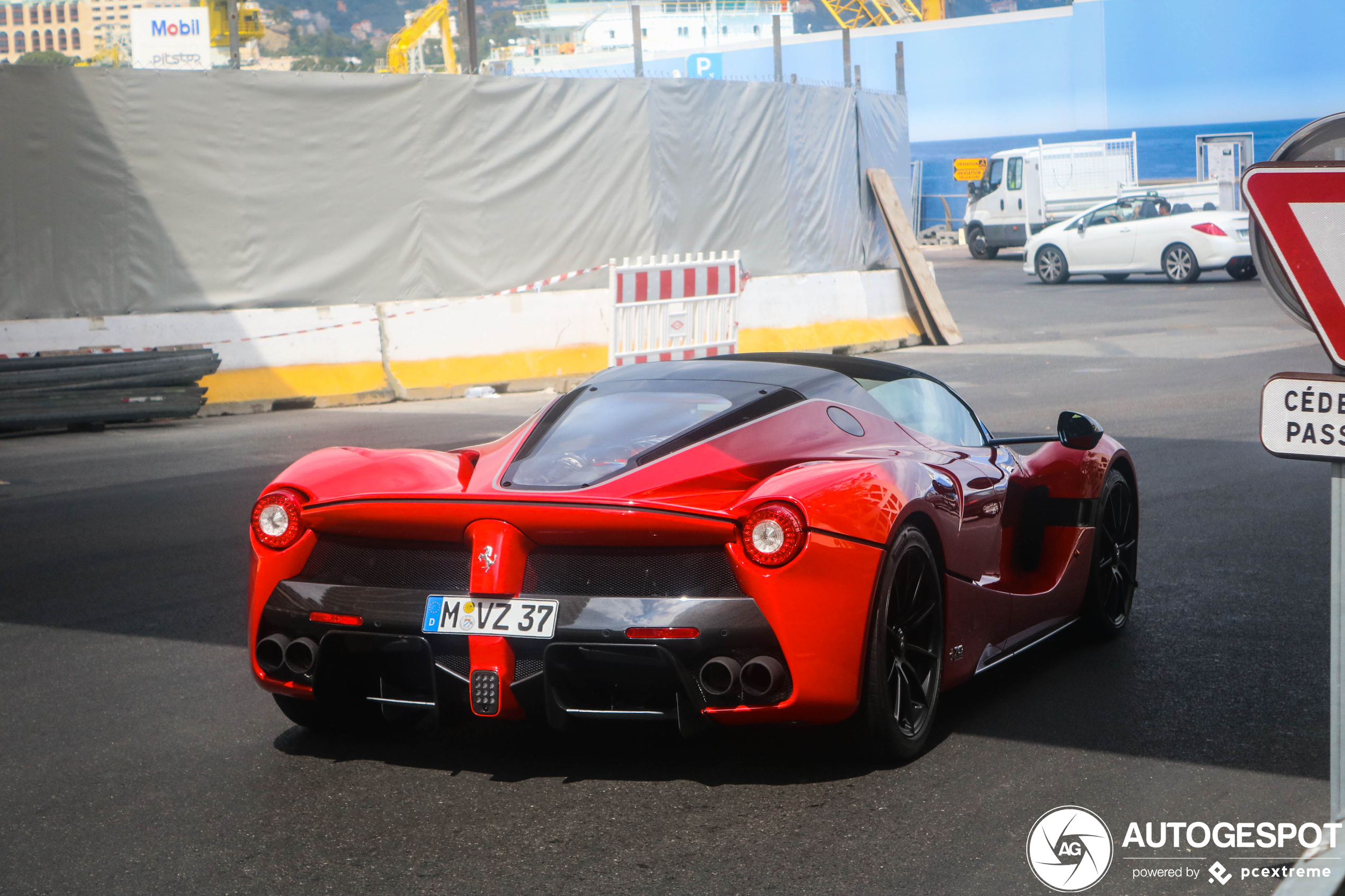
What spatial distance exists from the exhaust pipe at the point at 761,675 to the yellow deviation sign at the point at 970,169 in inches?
1584

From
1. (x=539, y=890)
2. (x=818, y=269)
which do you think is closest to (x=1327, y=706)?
(x=539, y=890)

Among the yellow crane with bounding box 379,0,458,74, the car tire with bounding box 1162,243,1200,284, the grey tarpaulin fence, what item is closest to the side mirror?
the grey tarpaulin fence

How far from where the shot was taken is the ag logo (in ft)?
10.9

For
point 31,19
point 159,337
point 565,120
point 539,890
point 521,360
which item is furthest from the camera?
point 31,19

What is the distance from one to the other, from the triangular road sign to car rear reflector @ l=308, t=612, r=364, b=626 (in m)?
2.42

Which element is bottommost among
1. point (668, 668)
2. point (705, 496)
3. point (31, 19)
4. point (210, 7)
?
point (668, 668)

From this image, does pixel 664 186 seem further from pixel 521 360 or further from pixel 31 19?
pixel 31 19

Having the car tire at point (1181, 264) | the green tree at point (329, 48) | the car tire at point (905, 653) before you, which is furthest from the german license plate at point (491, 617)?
the green tree at point (329, 48)

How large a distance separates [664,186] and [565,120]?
1.48 metres

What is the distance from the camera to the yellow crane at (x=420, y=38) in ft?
146

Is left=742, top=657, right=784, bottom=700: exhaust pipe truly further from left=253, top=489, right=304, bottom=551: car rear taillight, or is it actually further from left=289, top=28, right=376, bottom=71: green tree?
left=289, top=28, right=376, bottom=71: green tree

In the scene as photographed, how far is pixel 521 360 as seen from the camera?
1490cm

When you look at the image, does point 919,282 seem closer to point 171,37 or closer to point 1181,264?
point 1181,264

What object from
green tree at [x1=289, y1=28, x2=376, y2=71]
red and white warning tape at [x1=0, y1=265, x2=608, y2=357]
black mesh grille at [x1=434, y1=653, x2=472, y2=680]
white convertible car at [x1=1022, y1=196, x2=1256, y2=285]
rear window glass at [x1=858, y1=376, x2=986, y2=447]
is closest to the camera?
black mesh grille at [x1=434, y1=653, x2=472, y2=680]
